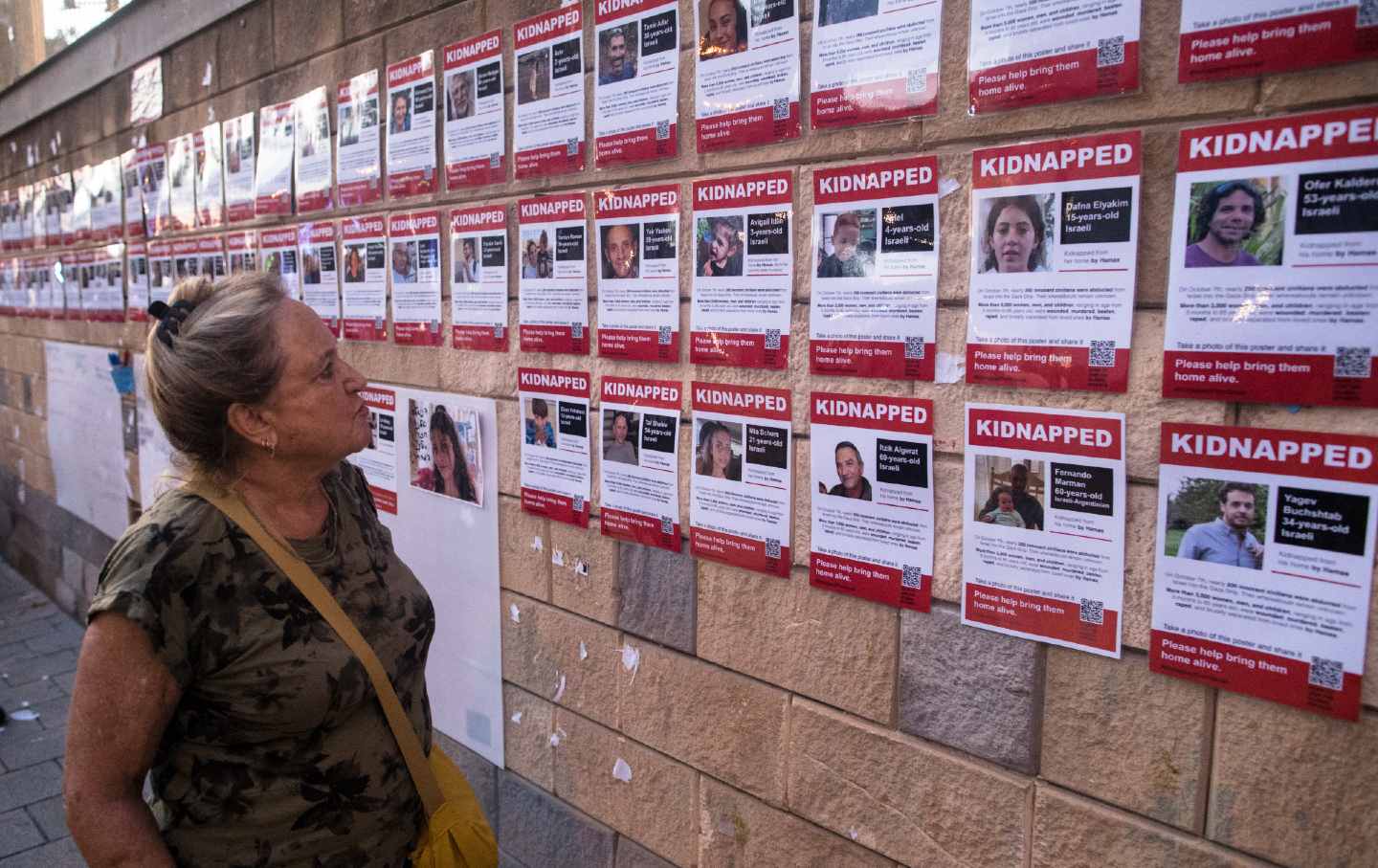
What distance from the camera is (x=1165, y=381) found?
161 cm

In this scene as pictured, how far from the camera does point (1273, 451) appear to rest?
4.93ft

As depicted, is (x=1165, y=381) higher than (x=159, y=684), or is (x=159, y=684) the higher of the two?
(x=1165, y=381)

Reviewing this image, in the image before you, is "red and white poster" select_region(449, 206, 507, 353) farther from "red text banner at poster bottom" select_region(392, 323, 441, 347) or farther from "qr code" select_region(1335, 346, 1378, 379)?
"qr code" select_region(1335, 346, 1378, 379)

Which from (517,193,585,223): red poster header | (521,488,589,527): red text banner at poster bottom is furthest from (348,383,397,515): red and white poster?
(517,193,585,223): red poster header

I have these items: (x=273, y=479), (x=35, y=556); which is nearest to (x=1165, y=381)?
(x=273, y=479)

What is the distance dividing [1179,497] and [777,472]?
918 millimetres

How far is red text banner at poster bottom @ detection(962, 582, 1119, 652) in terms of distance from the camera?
172 cm

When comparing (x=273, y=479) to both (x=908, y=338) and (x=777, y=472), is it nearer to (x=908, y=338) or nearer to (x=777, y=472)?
(x=777, y=472)

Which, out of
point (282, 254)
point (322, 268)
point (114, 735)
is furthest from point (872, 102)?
point (282, 254)

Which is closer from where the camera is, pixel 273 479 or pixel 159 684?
pixel 159 684

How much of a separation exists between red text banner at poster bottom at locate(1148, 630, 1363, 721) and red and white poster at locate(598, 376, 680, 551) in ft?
4.20

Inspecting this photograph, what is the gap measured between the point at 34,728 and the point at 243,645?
15.4ft

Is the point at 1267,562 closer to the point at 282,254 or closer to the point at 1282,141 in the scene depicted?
the point at 1282,141

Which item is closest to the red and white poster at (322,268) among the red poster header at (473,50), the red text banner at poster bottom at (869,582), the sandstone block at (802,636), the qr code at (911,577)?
the red poster header at (473,50)
